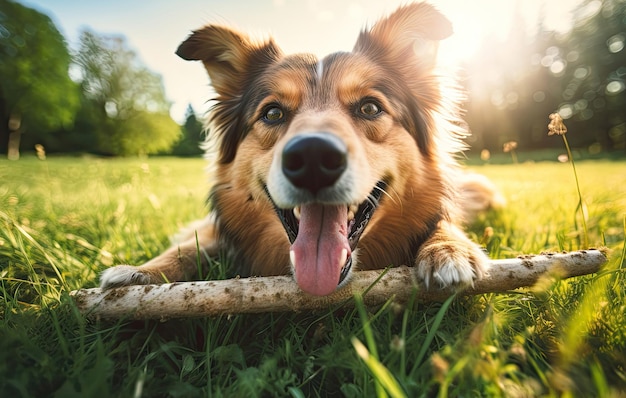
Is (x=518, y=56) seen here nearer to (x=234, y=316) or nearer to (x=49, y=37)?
(x=49, y=37)

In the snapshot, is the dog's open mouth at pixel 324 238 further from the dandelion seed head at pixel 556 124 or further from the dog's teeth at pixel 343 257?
the dandelion seed head at pixel 556 124

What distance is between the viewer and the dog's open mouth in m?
1.93

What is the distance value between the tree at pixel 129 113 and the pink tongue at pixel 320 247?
1278 inches

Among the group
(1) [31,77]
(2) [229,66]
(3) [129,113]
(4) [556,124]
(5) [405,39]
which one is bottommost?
(3) [129,113]

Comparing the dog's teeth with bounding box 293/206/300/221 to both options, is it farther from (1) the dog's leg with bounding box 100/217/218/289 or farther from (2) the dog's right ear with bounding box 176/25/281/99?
(2) the dog's right ear with bounding box 176/25/281/99

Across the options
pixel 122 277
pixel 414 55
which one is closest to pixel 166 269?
pixel 122 277

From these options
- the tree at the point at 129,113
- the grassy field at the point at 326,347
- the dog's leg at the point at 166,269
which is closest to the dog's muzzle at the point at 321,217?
the grassy field at the point at 326,347

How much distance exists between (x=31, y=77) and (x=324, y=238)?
1244 inches

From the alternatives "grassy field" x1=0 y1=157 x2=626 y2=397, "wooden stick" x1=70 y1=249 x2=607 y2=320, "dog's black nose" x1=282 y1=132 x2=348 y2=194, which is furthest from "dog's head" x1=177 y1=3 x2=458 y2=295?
"grassy field" x1=0 y1=157 x2=626 y2=397

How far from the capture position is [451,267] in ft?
6.22

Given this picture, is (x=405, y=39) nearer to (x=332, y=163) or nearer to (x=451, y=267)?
(x=332, y=163)

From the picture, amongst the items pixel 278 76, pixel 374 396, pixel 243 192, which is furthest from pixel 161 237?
pixel 374 396

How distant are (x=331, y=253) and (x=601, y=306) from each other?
135 centimetres

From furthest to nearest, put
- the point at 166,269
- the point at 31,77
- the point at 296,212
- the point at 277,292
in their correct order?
the point at 31,77 < the point at 166,269 < the point at 296,212 < the point at 277,292
